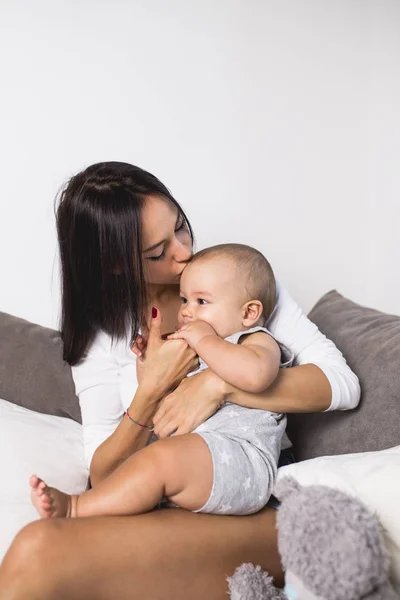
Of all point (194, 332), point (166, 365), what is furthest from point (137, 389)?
point (194, 332)

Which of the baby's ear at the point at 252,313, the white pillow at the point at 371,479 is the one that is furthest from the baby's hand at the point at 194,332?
the white pillow at the point at 371,479

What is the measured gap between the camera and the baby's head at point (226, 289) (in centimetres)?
168

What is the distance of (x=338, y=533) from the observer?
1083mm

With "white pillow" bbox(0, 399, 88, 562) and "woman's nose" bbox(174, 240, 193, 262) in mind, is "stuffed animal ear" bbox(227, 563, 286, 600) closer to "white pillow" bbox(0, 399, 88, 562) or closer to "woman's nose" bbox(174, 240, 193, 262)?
"white pillow" bbox(0, 399, 88, 562)

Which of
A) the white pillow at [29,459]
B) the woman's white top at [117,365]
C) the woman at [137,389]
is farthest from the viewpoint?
the woman's white top at [117,365]

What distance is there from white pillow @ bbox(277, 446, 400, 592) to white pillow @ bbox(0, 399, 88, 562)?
658mm

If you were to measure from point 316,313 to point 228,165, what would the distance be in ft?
2.54

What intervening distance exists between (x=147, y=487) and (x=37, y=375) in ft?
3.43

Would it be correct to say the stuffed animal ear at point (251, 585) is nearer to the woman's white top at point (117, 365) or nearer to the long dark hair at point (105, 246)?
the woman's white top at point (117, 365)

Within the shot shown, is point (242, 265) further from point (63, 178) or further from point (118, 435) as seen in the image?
point (63, 178)

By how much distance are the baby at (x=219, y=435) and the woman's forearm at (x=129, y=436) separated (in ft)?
0.61

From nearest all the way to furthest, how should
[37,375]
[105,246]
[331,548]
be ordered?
[331,548], [105,246], [37,375]

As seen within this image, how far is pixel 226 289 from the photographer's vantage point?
1688 mm

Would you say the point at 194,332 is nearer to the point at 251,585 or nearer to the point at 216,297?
the point at 216,297
